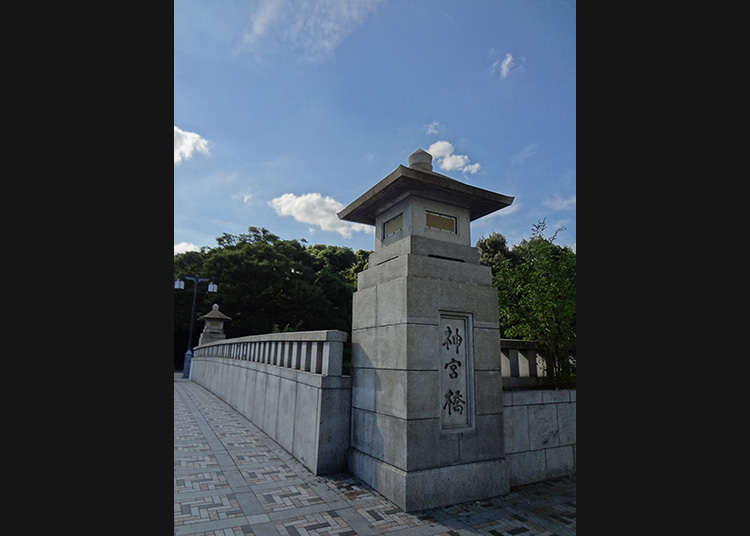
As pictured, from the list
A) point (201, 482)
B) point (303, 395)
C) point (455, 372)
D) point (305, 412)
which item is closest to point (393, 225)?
point (455, 372)

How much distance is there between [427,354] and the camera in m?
5.32

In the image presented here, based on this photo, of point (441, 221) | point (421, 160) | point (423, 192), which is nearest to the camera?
point (423, 192)

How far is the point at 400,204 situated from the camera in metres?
6.20

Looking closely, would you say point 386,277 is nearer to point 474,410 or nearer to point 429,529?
point 474,410

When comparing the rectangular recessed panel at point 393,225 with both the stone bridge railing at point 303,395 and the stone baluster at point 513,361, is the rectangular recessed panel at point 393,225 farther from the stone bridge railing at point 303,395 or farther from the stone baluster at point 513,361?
the stone baluster at point 513,361

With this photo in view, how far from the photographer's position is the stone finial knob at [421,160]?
6.26 meters

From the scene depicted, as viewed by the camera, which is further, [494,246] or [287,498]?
[494,246]

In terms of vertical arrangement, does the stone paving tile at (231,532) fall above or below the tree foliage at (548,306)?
below

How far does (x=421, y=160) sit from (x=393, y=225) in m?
1.09

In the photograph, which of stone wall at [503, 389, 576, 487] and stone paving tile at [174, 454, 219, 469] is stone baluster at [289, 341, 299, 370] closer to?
stone paving tile at [174, 454, 219, 469]

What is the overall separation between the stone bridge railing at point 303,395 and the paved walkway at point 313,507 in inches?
14.1

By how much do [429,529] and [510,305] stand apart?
236 inches

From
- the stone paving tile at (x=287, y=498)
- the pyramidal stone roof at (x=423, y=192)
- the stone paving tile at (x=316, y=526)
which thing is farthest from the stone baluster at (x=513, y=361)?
the stone paving tile at (x=316, y=526)

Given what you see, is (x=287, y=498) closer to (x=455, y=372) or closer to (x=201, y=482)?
(x=201, y=482)
